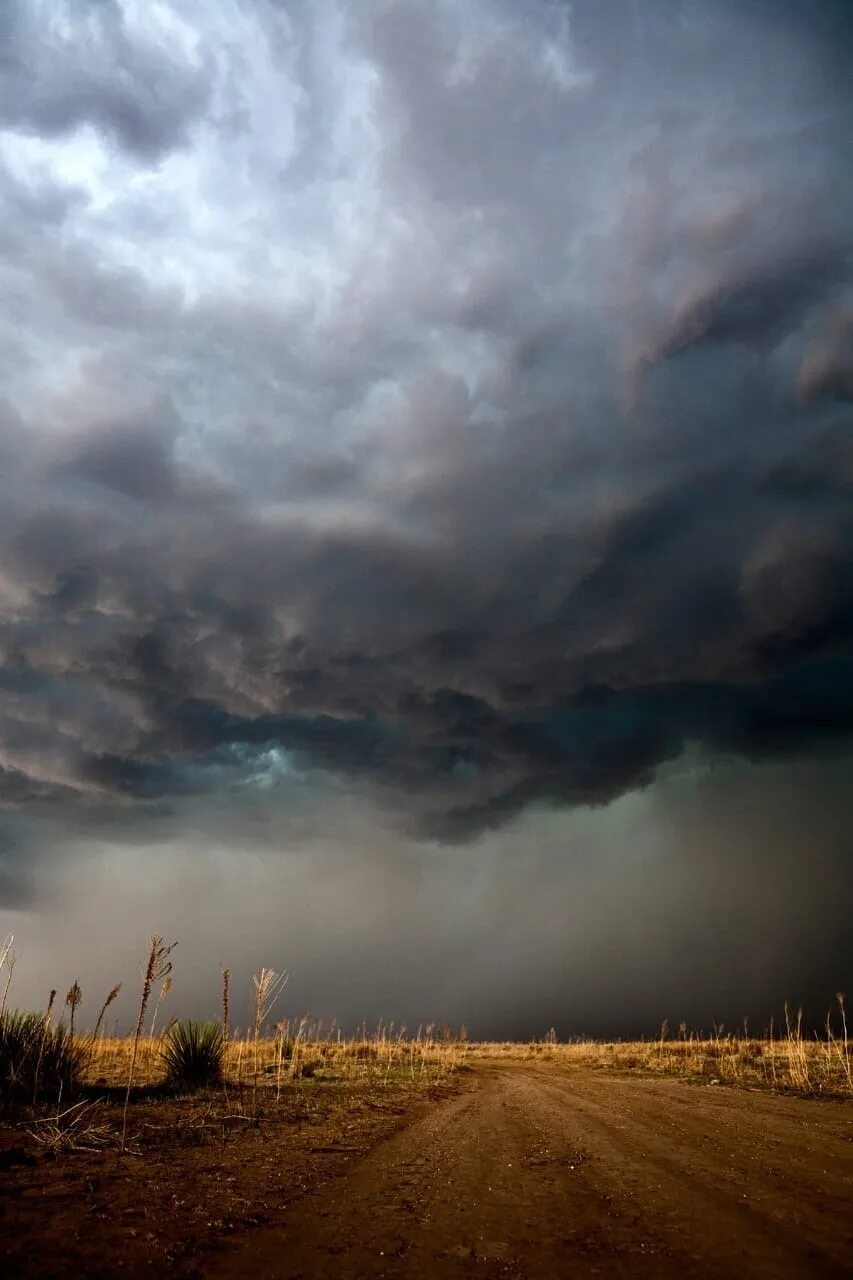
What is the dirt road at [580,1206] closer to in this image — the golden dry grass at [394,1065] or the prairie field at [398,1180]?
the prairie field at [398,1180]

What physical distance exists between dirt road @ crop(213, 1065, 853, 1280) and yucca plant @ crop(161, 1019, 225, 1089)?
7782mm

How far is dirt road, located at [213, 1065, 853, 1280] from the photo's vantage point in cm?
558

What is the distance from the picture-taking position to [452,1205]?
7250 millimetres

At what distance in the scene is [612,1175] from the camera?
8.38 m

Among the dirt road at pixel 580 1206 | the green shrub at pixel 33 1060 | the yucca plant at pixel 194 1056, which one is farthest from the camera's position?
the yucca plant at pixel 194 1056

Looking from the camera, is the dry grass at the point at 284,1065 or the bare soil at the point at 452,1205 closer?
the bare soil at the point at 452,1205

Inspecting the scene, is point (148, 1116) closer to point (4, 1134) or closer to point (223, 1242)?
point (4, 1134)

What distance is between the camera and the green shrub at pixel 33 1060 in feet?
43.5

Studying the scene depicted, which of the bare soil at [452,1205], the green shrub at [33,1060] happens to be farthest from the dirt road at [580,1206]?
the green shrub at [33,1060]

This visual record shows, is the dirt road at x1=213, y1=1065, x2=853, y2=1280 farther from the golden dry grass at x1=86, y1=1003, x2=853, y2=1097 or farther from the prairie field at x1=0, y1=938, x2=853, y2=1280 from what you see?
the golden dry grass at x1=86, y1=1003, x2=853, y2=1097

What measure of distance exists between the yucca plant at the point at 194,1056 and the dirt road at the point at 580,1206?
25.5ft

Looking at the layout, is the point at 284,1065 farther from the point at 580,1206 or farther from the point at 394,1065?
the point at 580,1206

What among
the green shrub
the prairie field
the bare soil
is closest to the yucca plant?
the prairie field

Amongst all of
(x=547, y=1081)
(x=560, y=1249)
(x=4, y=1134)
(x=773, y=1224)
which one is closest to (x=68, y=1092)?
(x=4, y=1134)
